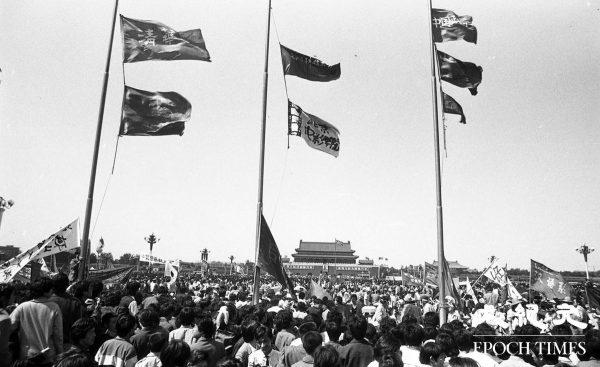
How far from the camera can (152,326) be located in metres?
4.92

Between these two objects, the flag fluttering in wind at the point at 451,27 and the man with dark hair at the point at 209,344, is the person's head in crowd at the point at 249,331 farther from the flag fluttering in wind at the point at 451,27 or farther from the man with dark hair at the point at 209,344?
the flag fluttering in wind at the point at 451,27

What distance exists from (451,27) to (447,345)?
10.5 m

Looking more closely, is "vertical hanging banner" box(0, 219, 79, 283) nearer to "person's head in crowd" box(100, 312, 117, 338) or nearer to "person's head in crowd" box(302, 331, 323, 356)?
"person's head in crowd" box(100, 312, 117, 338)

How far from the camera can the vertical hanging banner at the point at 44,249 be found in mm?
9531

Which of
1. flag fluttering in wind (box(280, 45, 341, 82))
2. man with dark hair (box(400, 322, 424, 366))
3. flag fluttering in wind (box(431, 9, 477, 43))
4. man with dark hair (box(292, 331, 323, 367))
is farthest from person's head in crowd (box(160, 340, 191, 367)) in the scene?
flag fluttering in wind (box(431, 9, 477, 43))

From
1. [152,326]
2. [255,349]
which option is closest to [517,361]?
[255,349]

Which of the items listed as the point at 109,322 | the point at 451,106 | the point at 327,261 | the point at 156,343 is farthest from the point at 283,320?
the point at 327,261

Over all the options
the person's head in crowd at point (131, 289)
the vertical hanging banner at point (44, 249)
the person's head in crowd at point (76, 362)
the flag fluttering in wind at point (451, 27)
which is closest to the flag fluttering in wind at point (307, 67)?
the flag fluttering in wind at point (451, 27)

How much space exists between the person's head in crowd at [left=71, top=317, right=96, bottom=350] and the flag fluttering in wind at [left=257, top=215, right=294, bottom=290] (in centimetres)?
471

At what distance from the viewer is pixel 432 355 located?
167 inches

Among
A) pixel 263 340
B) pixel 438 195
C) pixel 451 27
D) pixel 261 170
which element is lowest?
pixel 263 340

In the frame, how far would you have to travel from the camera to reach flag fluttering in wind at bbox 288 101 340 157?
11016 mm

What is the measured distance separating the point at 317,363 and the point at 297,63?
29.7 ft

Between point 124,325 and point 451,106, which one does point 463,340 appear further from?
point 451,106
